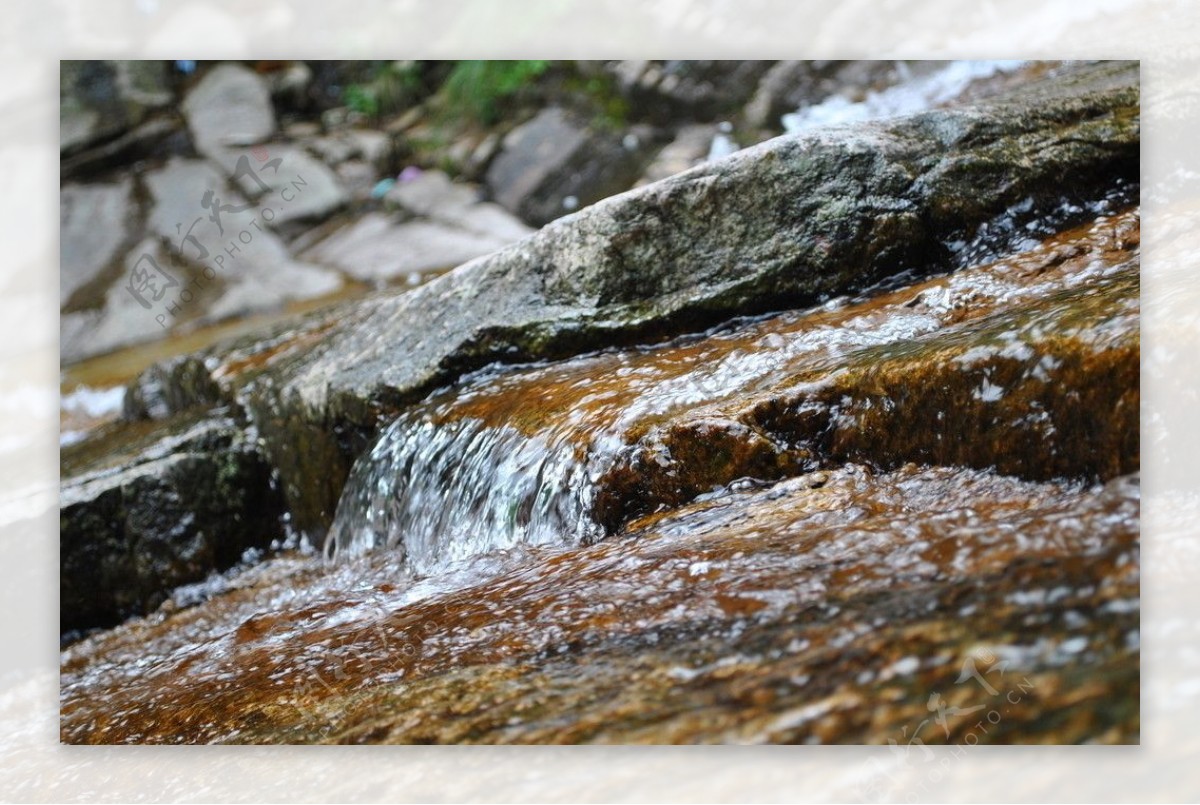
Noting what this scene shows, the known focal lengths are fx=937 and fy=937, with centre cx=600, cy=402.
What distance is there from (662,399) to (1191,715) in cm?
108

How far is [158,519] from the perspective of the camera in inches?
111

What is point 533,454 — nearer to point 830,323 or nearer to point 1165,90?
point 830,323

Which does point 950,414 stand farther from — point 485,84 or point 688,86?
point 485,84

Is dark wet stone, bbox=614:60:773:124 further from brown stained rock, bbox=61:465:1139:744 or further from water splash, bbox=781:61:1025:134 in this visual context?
brown stained rock, bbox=61:465:1139:744

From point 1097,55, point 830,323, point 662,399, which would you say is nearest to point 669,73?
point 1097,55

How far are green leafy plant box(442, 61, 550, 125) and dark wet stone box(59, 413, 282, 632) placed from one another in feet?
5.36

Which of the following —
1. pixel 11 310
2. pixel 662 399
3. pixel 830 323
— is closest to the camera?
pixel 662 399

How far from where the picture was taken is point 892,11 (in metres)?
2.83

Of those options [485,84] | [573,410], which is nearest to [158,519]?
[573,410]

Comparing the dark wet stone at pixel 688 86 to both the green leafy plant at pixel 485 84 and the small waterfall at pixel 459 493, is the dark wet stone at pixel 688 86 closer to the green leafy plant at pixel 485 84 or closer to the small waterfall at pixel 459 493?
the green leafy plant at pixel 485 84

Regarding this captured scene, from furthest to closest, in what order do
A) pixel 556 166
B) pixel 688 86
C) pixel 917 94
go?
pixel 556 166 < pixel 688 86 < pixel 917 94

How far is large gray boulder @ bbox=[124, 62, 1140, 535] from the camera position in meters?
2.38

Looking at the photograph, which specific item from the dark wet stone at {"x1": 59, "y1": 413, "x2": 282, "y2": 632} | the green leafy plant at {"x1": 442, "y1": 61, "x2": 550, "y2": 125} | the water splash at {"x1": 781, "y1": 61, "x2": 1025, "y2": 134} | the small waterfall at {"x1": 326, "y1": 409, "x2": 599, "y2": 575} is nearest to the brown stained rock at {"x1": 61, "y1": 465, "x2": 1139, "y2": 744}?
the small waterfall at {"x1": 326, "y1": 409, "x2": 599, "y2": 575}

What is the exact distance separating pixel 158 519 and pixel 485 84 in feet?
7.92
